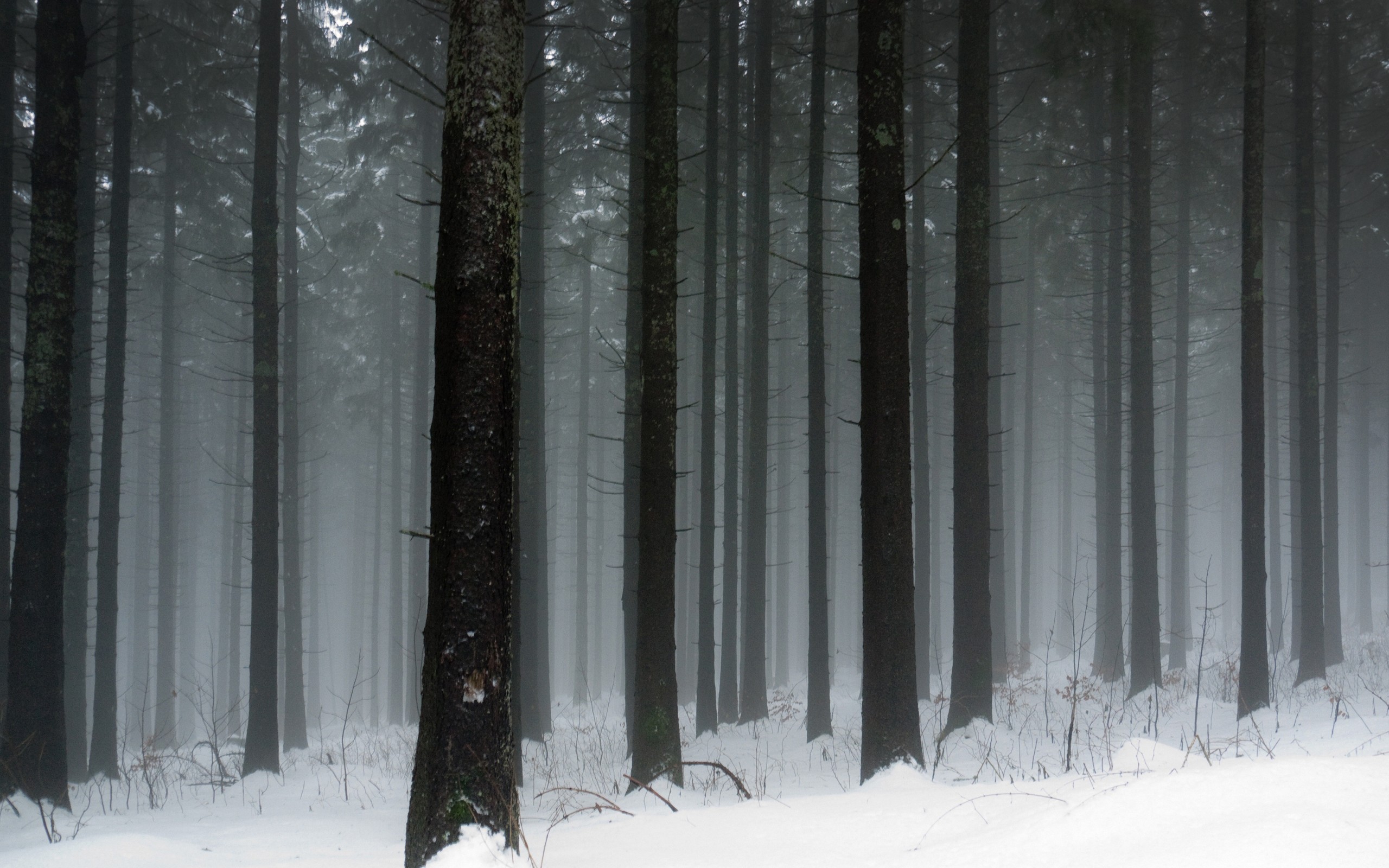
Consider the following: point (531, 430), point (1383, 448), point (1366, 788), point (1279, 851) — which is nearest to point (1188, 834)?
point (1279, 851)

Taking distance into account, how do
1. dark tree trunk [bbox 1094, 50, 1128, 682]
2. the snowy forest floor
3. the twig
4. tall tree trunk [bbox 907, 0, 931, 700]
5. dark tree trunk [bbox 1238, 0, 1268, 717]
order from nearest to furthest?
1. the snowy forest floor
2. the twig
3. dark tree trunk [bbox 1238, 0, 1268, 717]
4. tall tree trunk [bbox 907, 0, 931, 700]
5. dark tree trunk [bbox 1094, 50, 1128, 682]

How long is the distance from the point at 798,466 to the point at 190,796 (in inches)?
1061

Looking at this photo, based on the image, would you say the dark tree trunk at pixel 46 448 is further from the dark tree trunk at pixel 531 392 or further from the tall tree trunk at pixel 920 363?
the tall tree trunk at pixel 920 363

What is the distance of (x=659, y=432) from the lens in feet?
26.7

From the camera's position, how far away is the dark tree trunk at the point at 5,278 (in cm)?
1080

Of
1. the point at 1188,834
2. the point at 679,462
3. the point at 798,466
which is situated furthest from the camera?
the point at 798,466

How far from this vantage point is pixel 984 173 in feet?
33.8

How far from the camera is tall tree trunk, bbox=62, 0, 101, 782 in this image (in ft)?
39.8

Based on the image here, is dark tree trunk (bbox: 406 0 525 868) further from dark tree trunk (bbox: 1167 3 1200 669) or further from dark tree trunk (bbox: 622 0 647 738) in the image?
dark tree trunk (bbox: 1167 3 1200 669)

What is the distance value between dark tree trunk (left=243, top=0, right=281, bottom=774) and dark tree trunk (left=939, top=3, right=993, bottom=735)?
29.4ft

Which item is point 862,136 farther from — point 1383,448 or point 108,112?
point 1383,448

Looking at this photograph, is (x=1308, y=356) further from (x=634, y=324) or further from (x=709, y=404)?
(x=634, y=324)

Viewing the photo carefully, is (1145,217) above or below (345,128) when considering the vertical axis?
below

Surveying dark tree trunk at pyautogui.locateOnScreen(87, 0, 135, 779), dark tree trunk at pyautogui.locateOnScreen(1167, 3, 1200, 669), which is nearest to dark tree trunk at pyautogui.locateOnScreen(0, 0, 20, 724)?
dark tree trunk at pyautogui.locateOnScreen(87, 0, 135, 779)
